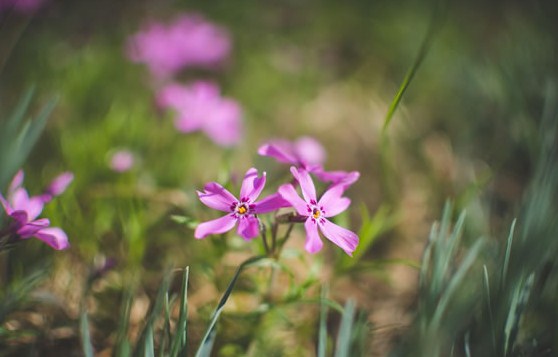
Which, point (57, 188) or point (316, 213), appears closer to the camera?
point (316, 213)

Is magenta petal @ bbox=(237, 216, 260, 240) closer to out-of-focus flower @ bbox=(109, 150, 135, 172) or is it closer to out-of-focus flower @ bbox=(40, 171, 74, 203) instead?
out-of-focus flower @ bbox=(40, 171, 74, 203)

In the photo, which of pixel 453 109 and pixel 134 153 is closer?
pixel 134 153

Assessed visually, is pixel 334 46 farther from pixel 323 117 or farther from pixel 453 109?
pixel 453 109

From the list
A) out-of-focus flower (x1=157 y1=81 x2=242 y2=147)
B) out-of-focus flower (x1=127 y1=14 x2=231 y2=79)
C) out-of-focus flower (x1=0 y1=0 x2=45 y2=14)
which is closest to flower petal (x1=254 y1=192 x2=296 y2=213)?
out-of-focus flower (x1=157 y1=81 x2=242 y2=147)

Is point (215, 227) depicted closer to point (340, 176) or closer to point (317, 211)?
point (317, 211)

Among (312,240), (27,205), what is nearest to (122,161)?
(27,205)

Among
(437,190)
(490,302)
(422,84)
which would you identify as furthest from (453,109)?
(490,302)

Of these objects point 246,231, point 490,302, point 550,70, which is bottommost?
point 490,302
